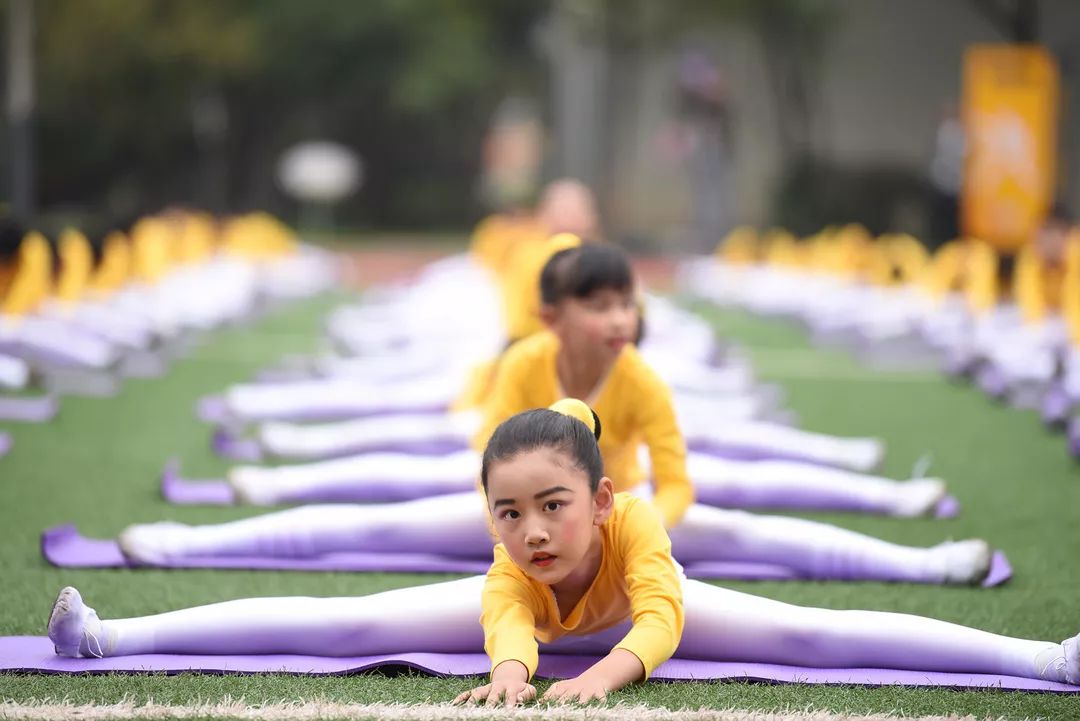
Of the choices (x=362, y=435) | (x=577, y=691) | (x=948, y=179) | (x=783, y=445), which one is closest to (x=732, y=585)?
(x=577, y=691)

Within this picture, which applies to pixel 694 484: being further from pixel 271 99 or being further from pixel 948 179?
pixel 271 99

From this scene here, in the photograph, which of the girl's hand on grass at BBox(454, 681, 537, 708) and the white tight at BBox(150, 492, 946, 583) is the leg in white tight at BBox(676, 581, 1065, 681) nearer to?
the girl's hand on grass at BBox(454, 681, 537, 708)

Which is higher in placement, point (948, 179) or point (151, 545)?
point (948, 179)

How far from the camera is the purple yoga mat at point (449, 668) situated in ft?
11.1

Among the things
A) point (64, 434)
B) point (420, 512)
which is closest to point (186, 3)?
point (64, 434)

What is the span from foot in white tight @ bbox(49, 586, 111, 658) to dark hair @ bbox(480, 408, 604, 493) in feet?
3.08

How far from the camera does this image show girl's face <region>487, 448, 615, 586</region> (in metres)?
3.18

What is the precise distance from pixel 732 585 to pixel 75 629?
71.5 inches

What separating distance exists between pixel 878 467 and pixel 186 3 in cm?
2624

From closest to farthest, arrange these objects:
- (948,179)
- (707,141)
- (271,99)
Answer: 1. (948,179)
2. (707,141)
3. (271,99)

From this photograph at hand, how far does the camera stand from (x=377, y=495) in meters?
5.43

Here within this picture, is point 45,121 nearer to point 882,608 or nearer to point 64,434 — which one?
point 64,434

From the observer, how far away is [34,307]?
30.5ft

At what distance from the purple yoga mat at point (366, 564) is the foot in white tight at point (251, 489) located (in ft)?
2.82
